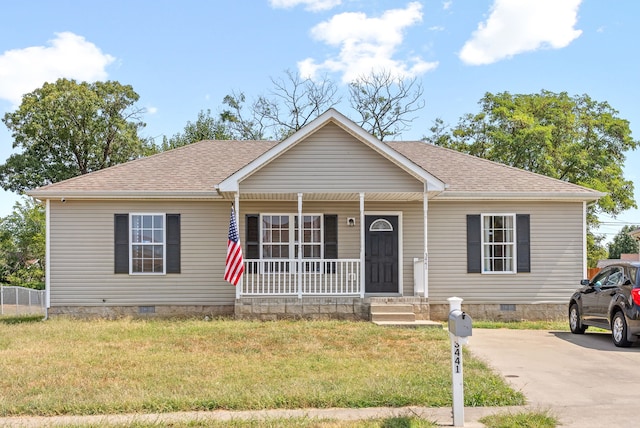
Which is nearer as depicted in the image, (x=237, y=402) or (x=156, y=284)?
(x=237, y=402)

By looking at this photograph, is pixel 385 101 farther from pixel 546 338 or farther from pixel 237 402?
pixel 237 402

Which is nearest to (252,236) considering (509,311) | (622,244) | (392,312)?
(392,312)

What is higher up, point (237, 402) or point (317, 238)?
point (317, 238)

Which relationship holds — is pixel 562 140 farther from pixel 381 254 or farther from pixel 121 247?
pixel 121 247

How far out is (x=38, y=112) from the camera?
32375 millimetres

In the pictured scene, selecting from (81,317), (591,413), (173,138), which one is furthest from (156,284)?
(173,138)

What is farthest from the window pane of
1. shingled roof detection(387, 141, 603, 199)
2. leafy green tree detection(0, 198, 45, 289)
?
leafy green tree detection(0, 198, 45, 289)

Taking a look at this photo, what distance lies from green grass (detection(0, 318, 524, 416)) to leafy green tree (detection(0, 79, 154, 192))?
2040cm

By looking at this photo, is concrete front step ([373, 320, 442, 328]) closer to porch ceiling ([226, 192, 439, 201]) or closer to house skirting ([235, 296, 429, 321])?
house skirting ([235, 296, 429, 321])

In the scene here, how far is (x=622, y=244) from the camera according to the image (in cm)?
7988

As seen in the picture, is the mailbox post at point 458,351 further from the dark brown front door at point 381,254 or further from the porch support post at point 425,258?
the dark brown front door at point 381,254

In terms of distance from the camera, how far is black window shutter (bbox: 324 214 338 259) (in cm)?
1689

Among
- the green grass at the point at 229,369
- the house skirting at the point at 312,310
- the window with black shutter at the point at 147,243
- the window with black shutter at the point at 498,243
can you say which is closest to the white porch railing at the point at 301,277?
the house skirting at the point at 312,310

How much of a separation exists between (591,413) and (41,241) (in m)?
37.4
